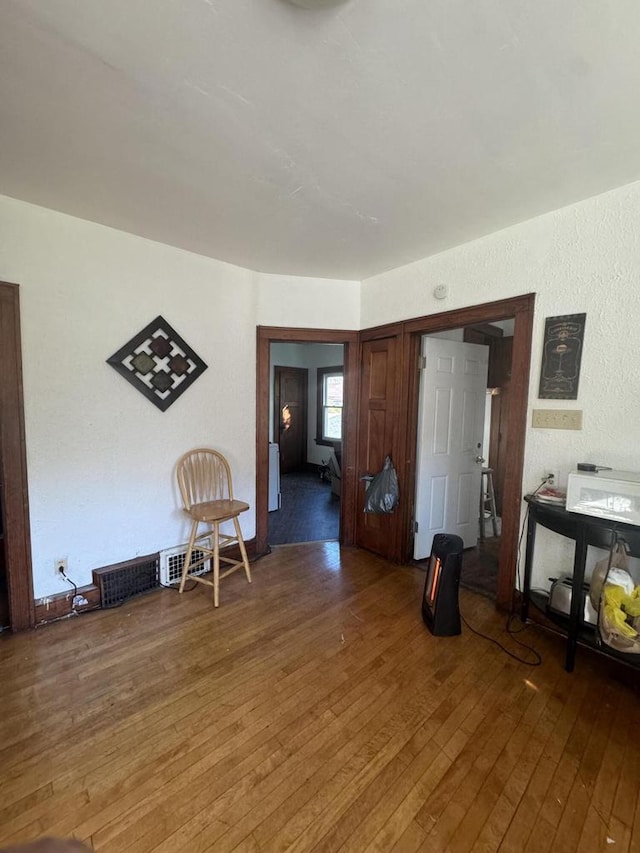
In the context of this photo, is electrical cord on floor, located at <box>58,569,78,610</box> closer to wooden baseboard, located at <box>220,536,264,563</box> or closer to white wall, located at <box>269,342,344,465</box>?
wooden baseboard, located at <box>220,536,264,563</box>

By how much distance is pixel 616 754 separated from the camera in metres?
1.42

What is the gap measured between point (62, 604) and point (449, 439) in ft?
10.2

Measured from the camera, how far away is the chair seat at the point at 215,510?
2.42 metres

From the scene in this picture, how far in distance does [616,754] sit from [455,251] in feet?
9.36

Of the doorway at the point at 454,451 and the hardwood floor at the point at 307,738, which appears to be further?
the doorway at the point at 454,451

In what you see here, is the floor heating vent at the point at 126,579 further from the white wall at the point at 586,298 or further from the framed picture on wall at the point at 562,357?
the framed picture on wall at the point at 562,357

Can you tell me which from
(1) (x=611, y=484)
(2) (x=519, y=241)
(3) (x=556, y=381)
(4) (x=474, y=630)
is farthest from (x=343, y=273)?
(4) (x=474, y=630)

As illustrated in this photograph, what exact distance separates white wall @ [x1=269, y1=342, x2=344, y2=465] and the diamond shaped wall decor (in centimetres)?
368

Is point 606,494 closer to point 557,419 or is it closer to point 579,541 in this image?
point 579,541

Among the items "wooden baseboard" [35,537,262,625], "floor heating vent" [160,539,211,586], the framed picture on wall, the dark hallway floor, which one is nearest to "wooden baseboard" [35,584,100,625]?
"wooden baseboard" [35,537,262,625]

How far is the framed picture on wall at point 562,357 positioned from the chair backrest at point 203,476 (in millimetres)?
2334

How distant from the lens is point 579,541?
5.82ft

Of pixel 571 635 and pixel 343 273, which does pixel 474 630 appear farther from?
pixel 343 273

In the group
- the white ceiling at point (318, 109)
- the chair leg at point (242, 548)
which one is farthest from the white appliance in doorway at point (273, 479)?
the white ceiling at point (318, 109)
